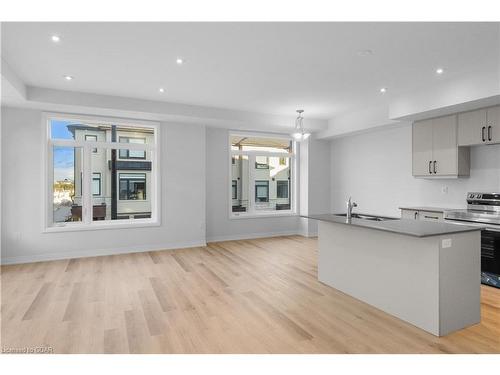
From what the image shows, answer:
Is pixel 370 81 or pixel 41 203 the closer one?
pixel 370 81

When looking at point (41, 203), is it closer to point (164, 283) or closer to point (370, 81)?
point (164, 283)

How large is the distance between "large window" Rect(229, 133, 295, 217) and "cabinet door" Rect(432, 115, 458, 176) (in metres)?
3.51

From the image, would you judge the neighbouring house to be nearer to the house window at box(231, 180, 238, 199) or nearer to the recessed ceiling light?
the house window at box(231, 180, 238, 199)

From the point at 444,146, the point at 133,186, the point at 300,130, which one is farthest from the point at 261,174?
the point at 444,146

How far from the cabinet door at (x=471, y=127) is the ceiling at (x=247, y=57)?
692 millimetres

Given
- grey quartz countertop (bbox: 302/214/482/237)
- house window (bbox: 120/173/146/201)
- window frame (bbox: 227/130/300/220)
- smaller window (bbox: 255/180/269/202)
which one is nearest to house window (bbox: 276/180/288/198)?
window frame (bbox: 227/130/300/220)

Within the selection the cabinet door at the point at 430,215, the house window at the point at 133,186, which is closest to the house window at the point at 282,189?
the house window at the point at 133,186

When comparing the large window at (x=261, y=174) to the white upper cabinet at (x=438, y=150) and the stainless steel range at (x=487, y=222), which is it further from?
the stainless steel range at (x=487, y=222)

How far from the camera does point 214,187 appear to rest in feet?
22.7

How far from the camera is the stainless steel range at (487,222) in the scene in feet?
12.8

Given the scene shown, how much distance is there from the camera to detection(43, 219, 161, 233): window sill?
534 cm
